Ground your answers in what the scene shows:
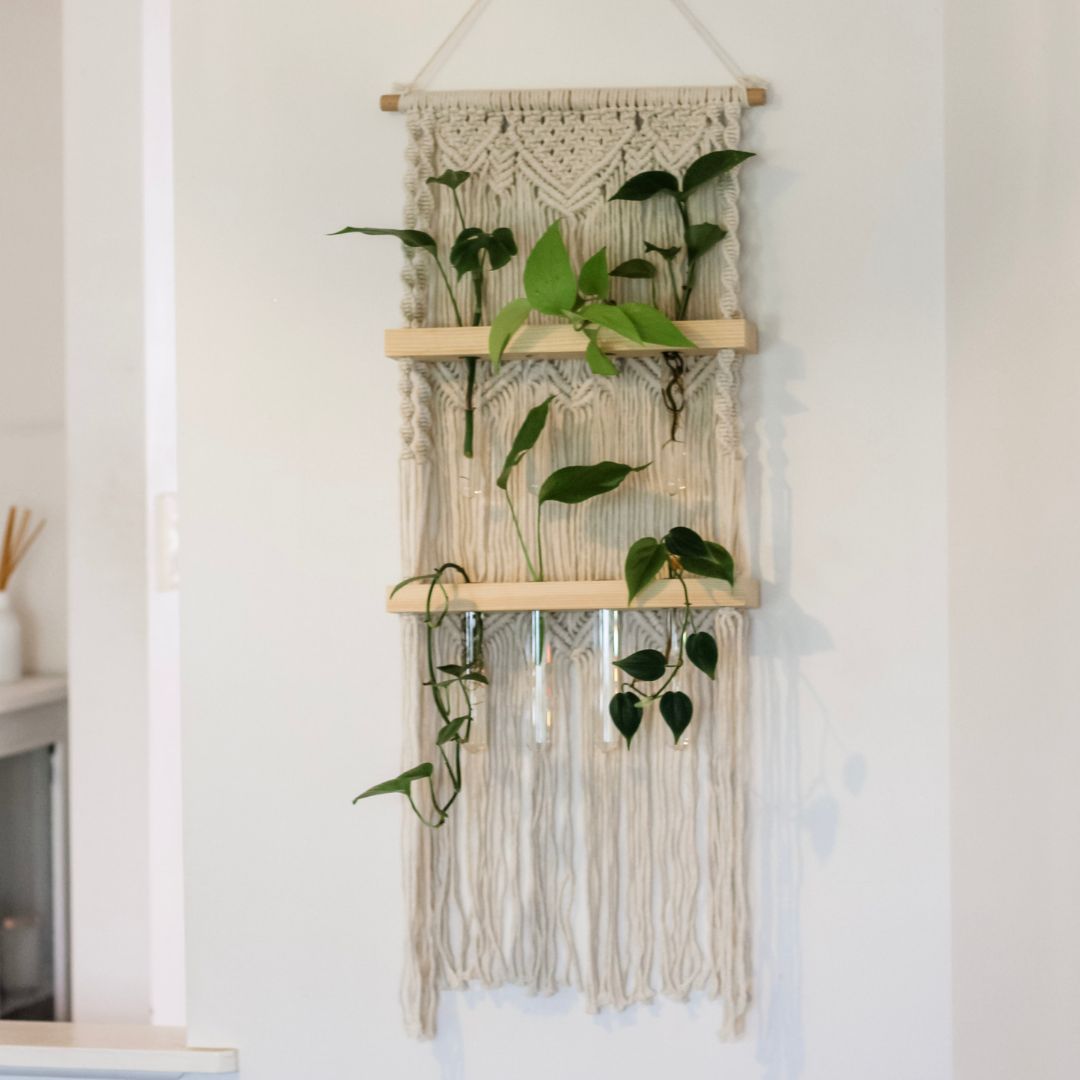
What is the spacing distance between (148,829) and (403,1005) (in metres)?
0.68

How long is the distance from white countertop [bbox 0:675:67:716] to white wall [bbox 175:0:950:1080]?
0.64 metres

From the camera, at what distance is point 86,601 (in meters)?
1.64

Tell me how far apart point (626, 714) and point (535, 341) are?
38 centimetres

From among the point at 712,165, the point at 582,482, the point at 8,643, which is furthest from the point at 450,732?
the point at 8,643

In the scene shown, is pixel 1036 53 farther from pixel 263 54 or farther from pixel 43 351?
pixel 43 351

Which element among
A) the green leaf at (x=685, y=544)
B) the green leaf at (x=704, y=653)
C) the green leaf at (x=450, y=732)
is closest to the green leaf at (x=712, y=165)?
the green leaf at (x=685, y=544)

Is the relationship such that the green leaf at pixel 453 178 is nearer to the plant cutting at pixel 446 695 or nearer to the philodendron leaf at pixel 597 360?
the philodendron leaf at pixel 597 360

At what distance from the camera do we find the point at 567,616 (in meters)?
1.17

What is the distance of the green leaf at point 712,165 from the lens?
109cm

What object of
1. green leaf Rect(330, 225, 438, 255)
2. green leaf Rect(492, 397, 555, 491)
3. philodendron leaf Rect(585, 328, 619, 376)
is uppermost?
green leaf Rect(330, 225, 438, 255)

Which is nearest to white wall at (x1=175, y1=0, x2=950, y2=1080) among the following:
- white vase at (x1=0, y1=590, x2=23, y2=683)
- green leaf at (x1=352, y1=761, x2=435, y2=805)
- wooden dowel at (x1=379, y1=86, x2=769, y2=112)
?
wooden dowel at (x1=379, y1=86, x2=769, y2=112)

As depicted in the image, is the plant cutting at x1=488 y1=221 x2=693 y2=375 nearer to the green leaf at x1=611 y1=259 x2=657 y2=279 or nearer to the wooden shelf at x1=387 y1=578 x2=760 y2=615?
the green leaf at x1=611 y1=259 x2=657 y2=279

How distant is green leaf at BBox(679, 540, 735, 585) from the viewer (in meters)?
A: 1.06

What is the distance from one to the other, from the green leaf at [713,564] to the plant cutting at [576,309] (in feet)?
0.64
